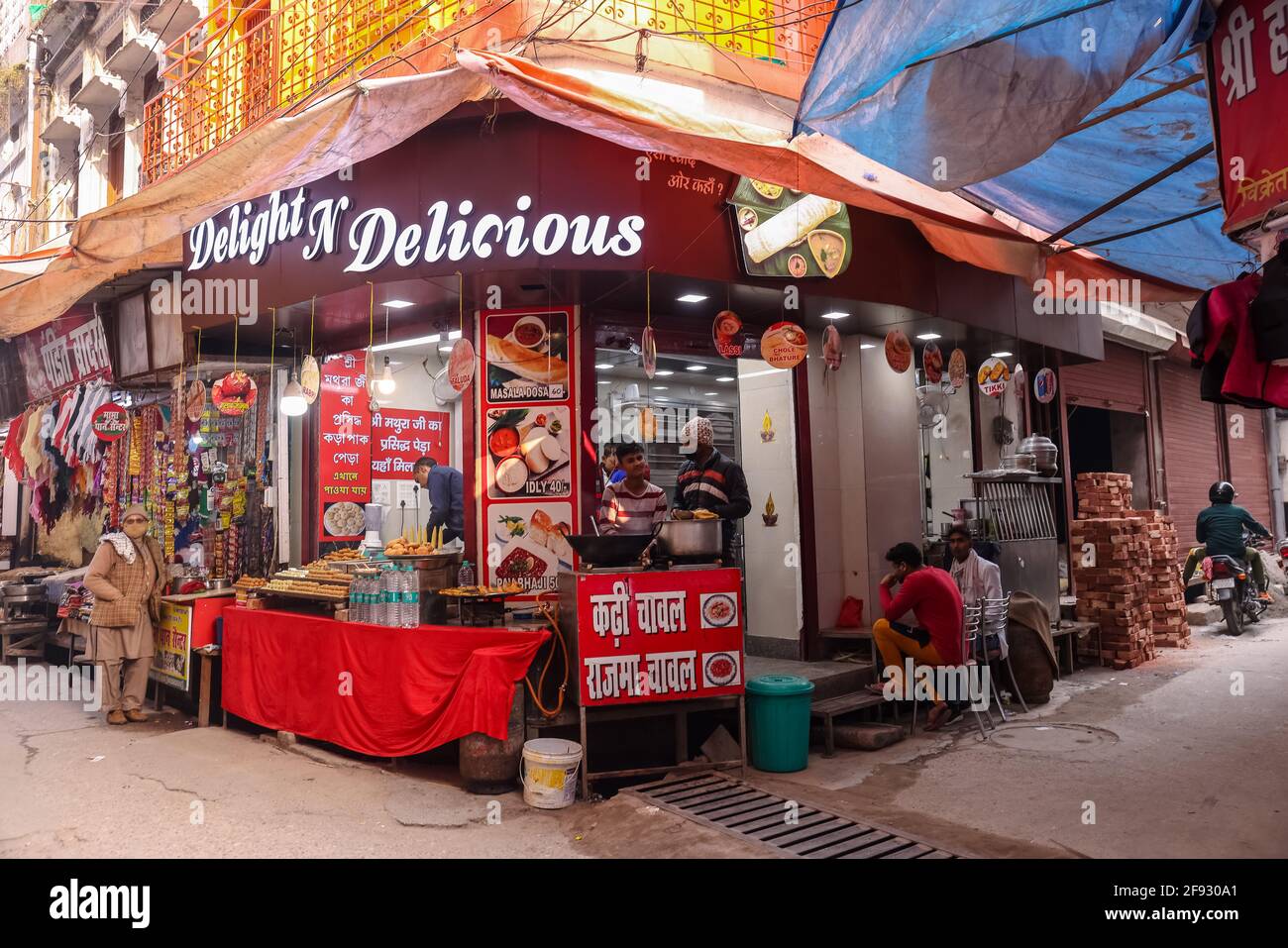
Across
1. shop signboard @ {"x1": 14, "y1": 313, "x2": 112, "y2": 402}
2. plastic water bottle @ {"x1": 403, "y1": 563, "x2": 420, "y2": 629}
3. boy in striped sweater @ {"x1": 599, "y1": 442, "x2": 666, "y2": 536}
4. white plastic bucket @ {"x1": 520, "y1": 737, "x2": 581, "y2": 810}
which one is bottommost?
white plastic bucket @ {"x1": 520, "y1": 737, "x2": 581, "y2": 810}

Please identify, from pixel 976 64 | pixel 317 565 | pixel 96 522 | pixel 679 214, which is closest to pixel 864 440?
pixel 679 214

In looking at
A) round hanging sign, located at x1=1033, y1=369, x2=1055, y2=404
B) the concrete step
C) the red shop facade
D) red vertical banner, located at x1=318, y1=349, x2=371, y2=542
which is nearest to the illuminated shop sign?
the red shop facade

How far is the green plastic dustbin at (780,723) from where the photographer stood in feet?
21.9

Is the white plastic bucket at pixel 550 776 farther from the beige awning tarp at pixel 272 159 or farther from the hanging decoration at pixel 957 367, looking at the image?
the hanging decoration at pixel 957 367

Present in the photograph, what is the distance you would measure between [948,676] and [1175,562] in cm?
683

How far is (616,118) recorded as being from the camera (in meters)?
5.60

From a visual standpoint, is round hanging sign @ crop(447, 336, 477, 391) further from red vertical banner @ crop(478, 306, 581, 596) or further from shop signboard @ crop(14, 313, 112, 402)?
shop signboard @ crop(14, 313, 112, 402)

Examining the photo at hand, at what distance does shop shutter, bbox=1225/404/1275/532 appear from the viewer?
19.1 m

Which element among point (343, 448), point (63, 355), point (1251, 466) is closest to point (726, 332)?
point (343, 448)

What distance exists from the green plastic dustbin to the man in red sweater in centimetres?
145

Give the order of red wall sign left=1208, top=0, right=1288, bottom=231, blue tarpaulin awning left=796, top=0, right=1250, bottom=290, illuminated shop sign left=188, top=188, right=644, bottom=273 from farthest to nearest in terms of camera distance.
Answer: illuminated shop sign left=188, top=188, right=644, bottom=273 < blue tarpaulin awning left=796, top=0, right=1250, bottom=290 < red wall sign left=1208, top=0, right=1288, bottom=231

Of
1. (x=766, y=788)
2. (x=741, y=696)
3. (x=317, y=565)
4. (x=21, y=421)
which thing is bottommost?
(x=766, y=788)

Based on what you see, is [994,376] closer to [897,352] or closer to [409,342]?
[897,352]

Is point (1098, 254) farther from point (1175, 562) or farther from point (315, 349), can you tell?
point (315, 349)
